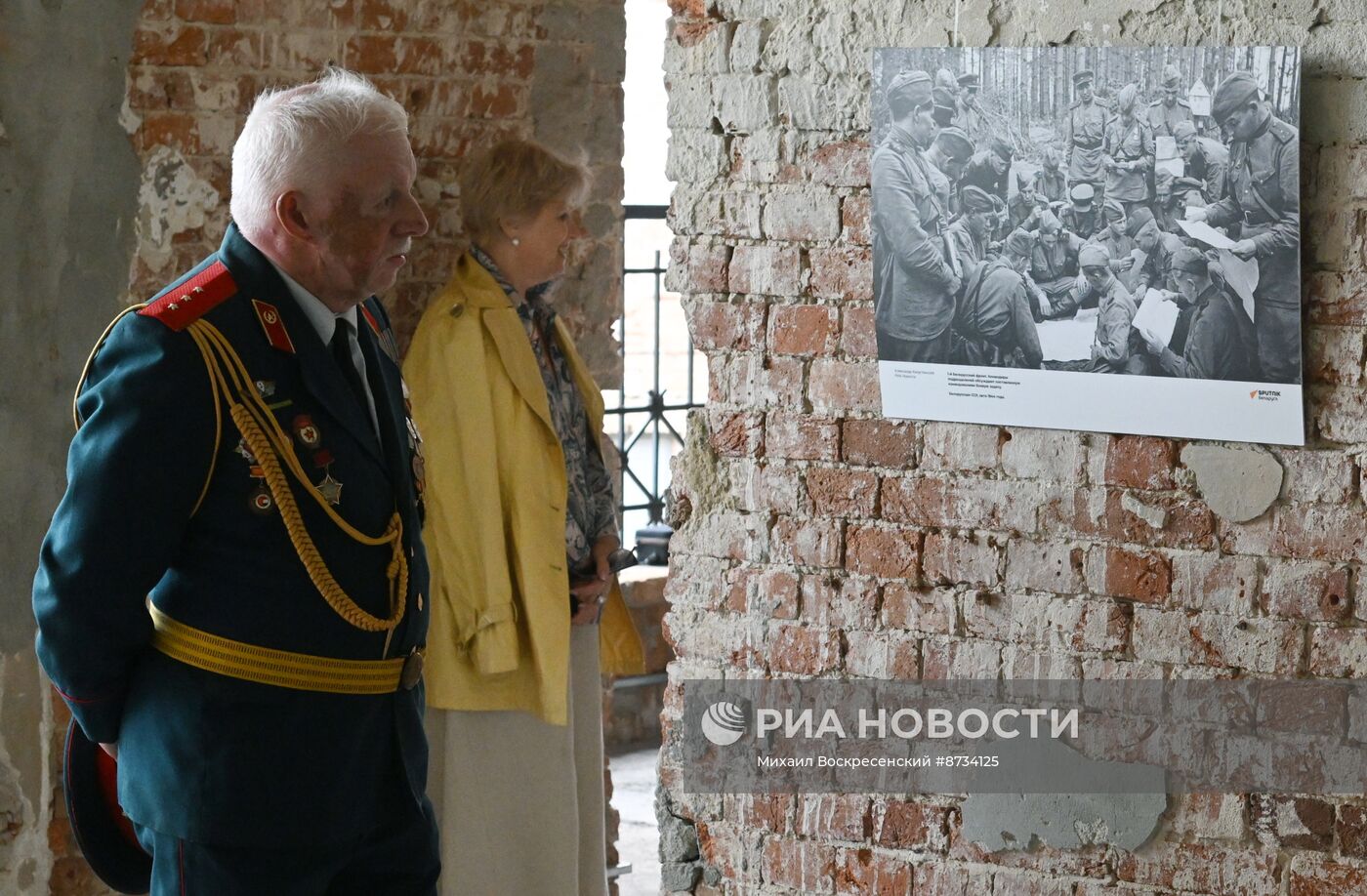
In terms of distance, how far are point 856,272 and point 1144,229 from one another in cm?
49

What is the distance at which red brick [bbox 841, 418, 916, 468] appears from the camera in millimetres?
2637

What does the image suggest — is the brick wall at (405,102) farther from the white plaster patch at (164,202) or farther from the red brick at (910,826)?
the red brick at (910,826)

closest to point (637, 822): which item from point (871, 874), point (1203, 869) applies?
point (871, 874)

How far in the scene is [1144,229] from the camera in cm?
239

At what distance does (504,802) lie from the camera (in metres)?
3.08

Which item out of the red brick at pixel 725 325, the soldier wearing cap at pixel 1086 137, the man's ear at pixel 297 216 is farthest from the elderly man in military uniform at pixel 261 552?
the soldier wearing cap at pixel 1086 137

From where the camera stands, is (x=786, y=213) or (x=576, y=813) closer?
(x=786, y=213)

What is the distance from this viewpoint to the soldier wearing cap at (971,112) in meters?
2.49

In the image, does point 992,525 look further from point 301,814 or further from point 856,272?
point 301,814

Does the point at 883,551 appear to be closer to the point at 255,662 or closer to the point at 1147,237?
the point at 1147,237

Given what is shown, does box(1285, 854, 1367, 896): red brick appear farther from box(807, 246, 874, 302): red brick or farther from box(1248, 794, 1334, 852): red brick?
box(807, 246, 874, 302): red brick

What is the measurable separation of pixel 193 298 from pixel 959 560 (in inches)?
52.0

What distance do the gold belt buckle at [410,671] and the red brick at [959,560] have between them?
94 cm

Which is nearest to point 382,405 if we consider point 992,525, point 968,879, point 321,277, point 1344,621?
point 321,277
